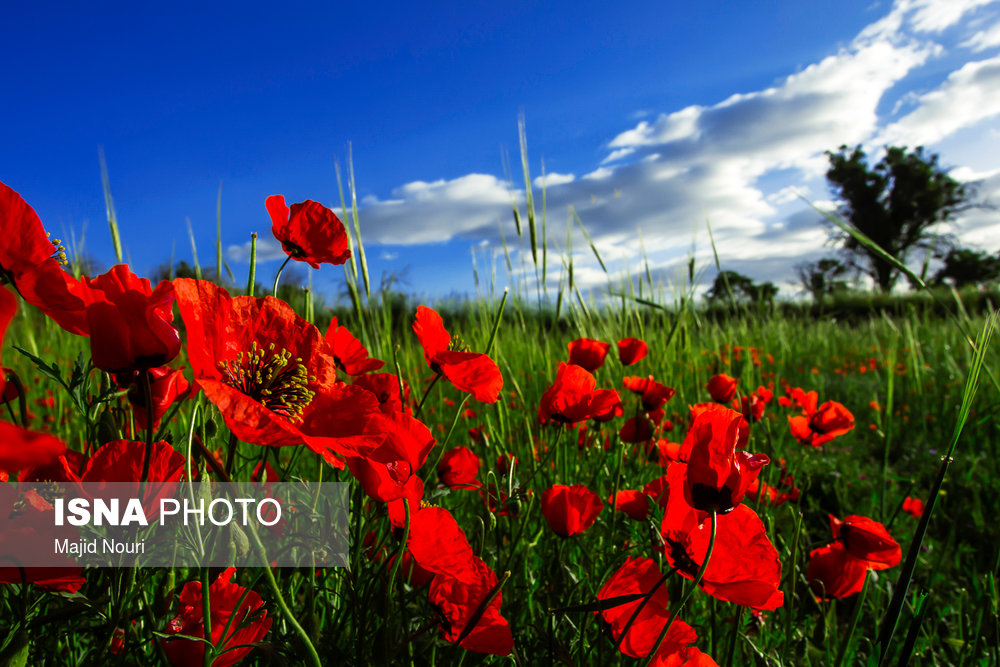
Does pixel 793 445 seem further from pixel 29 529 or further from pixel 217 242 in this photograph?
pixel 29 529

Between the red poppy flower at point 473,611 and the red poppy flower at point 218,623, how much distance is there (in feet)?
0.55

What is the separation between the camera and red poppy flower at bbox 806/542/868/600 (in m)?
0.74

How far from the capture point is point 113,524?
0.47m

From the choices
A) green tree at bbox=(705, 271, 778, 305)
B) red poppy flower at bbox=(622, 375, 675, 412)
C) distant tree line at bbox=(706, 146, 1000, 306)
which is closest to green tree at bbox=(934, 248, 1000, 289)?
distant tree line at bbox=(706, 146, 1000, 306)

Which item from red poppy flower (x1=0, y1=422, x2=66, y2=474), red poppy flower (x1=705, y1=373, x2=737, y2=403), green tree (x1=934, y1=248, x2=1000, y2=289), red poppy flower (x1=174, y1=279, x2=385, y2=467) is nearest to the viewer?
red poppy flower (x1=0, y1=422, x2=66, y2=474)

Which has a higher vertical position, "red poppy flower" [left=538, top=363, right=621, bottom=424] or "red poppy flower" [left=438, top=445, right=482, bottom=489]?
"red poppy flower" [left=538, top=363, right=621, bottom=424]

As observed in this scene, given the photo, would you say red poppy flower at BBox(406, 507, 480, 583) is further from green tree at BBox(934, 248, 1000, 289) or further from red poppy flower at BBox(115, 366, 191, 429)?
green tree at BBox(934, 248, 1000, 289)

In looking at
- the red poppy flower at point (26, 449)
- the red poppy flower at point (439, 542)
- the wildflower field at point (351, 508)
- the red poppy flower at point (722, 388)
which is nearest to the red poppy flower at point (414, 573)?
the wildflower field at point (351, 508)

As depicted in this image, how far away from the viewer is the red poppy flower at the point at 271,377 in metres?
0.38

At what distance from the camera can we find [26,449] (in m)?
0.18

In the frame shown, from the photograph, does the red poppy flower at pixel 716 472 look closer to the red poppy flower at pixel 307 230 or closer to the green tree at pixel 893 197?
the red poppy flower at pixel 307 230

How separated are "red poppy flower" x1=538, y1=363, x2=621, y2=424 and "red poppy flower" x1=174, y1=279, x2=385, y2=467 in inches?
14.1

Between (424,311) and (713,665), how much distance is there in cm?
47

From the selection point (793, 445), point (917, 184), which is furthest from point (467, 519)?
point (917, 184)
